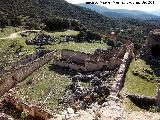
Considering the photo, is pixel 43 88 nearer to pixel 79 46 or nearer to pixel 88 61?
pixel 88 61

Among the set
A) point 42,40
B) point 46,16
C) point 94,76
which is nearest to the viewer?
point 94,76

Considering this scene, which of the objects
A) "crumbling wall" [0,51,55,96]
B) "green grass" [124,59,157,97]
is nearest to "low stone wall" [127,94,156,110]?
"green grass" [124,59,157,97]

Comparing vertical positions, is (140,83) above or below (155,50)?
below

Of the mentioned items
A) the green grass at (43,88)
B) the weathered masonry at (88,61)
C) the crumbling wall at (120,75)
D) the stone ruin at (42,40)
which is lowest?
the stone ruin at (42,40)

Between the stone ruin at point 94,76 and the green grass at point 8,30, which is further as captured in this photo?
the green grass at point 8,30

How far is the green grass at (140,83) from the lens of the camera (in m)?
34.7

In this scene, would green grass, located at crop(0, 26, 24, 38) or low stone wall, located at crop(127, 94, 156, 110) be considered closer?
low stone wall, located at crop(127, 94, 156, 110)

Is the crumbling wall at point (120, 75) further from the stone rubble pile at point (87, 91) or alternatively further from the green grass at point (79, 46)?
the green grass at point (79, 46)

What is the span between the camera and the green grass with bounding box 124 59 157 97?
3466 centimetres

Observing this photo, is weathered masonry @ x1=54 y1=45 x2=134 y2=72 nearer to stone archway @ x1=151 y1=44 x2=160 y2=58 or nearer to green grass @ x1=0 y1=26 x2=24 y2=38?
stone archway @ x1=151 y1=44 x2=160 y2=58

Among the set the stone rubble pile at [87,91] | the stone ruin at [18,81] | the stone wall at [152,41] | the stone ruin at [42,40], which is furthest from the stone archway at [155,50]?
the stone ruin at [42,40]

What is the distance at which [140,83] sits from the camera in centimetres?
3769

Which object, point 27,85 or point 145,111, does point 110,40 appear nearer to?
point 27,85

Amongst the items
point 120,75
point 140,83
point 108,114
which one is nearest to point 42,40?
point 120,75
